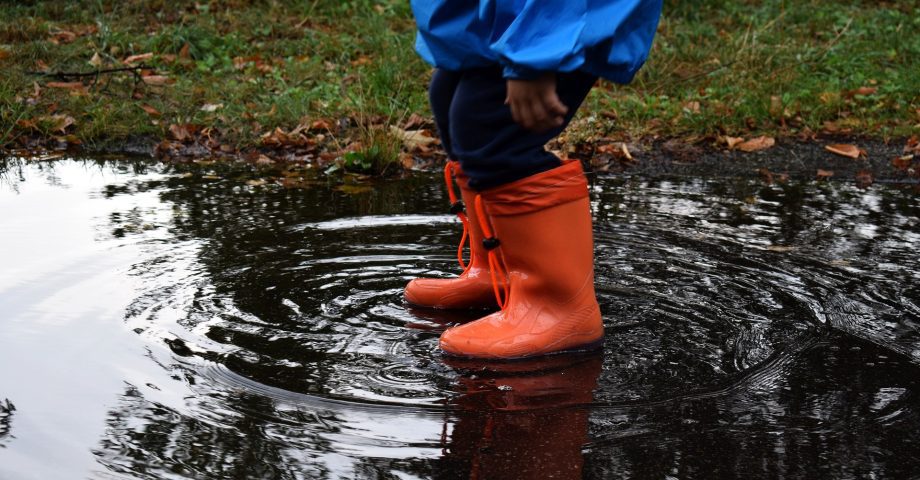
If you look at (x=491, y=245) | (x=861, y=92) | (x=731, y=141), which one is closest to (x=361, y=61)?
(x=731, y=141)

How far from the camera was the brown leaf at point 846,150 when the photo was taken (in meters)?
4.72

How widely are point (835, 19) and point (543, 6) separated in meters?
6.29

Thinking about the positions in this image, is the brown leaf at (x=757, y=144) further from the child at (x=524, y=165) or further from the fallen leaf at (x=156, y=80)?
the fallen leaf at (x=156, y=80)

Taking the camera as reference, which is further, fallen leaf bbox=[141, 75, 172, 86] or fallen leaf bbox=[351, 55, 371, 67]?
fallen leaf bbox=[351, 55, 371, 67]

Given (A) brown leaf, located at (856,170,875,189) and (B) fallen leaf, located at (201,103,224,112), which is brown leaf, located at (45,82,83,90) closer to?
(B) fallen leaf, located at (201,103,224,112)

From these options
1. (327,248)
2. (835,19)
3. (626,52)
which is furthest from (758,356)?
(835,19)

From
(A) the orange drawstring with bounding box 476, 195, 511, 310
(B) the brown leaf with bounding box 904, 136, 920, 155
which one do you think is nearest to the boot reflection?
(A) the orange drawstring with bounding box 476, 195, 511, 310

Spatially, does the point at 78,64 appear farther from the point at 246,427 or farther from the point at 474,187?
the point at 246,427

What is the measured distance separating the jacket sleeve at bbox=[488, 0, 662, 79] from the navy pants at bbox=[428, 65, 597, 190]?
123mm

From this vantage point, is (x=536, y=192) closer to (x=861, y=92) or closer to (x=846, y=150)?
(x=846, y=150)

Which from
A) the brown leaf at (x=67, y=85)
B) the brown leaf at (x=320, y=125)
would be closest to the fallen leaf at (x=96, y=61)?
the brown leaf at (x=67, y=85)

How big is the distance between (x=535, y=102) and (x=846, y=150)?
2.98 metres

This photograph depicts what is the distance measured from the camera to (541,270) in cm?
250

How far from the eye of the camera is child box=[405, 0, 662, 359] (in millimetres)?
2312
